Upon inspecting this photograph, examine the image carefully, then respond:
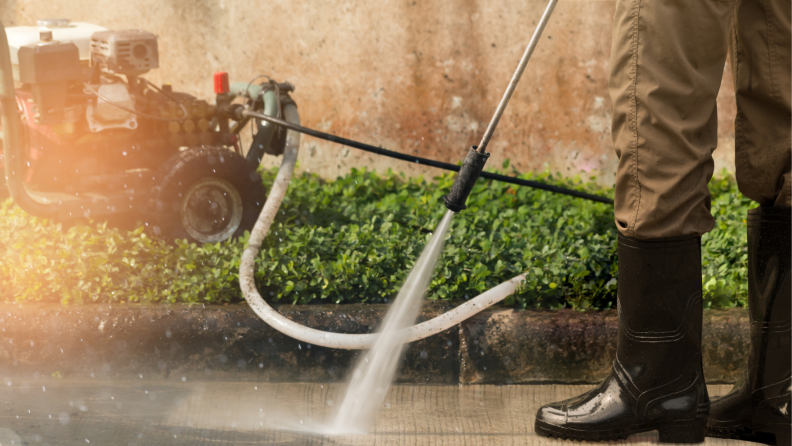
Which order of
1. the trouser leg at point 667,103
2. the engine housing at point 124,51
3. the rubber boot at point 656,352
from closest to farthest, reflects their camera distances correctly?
the trouser leg at point 667,103 < the rubber boot at point 656,352 < the engine housing at point 124,51

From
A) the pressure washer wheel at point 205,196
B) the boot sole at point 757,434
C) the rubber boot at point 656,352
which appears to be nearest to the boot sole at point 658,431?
the rubber boot at point 656,352

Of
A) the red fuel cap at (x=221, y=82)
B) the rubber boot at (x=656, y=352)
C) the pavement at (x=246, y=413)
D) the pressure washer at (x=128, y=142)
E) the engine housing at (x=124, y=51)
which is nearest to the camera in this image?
the rubber boot at (x=656, y=352)

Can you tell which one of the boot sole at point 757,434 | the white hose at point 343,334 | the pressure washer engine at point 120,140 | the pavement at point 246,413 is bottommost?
the pavement at point 246,413

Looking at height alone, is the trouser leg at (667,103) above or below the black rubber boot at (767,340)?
above

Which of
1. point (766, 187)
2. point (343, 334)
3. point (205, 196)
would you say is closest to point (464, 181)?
point (343, 334)

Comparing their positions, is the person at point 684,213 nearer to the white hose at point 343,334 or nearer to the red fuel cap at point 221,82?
the white hose at point 343,334

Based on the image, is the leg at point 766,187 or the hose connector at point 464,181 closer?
the leg at point 766,187

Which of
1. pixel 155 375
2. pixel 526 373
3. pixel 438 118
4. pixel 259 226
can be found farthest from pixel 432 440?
pixel 438 118

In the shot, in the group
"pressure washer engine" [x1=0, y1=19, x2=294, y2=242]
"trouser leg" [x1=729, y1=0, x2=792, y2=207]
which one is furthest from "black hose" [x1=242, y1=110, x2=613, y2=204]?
"trouser leg" [x1=729, y1=0, x2=792, y2=207]

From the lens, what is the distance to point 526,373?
252cm

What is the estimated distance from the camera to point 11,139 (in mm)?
2869

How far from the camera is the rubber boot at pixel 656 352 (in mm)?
1915

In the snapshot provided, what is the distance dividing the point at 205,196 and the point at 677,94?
2.19 m

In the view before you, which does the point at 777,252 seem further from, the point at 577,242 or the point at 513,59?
the point at 513,59
